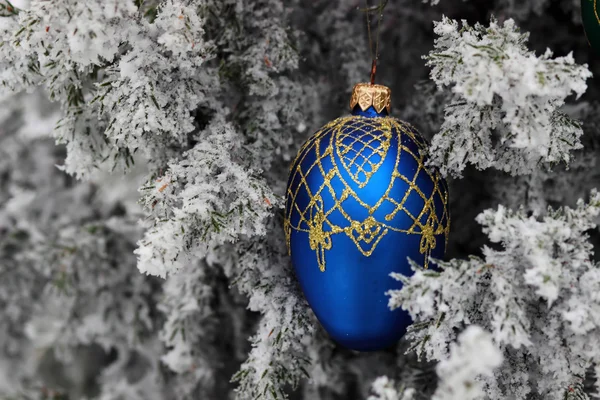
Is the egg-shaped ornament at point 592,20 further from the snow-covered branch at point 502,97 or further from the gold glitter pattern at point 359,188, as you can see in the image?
the gold glitter pattern at point 359,188

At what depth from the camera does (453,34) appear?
0.82m

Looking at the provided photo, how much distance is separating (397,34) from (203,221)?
89 cm

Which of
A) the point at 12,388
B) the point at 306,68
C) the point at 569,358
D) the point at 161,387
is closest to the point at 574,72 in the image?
the point at 569,358

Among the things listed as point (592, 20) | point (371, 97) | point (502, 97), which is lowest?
point (502, 97)

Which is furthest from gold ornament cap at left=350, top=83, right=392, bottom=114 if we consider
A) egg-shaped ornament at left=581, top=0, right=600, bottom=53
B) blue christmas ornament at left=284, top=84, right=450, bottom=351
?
egg-shaped ornament at left=581, top=0, right=600, bottom=53

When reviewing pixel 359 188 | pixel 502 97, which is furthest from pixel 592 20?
pixel 359 188

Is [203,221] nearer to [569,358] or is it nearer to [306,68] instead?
[569,358]

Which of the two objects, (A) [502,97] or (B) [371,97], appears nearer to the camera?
(A) [502,97]

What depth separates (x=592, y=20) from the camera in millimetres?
913

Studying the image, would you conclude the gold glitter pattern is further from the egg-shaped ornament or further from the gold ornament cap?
the egg-shaped ornament

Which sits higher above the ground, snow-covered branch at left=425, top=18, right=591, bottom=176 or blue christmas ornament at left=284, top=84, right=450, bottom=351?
snow-covered branch at left=425, top=18, right=591, bottom=176

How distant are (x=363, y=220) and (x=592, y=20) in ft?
1.61

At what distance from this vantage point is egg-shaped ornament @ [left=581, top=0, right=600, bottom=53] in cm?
90

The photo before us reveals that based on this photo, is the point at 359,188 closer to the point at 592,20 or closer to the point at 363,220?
the point at 363,220
